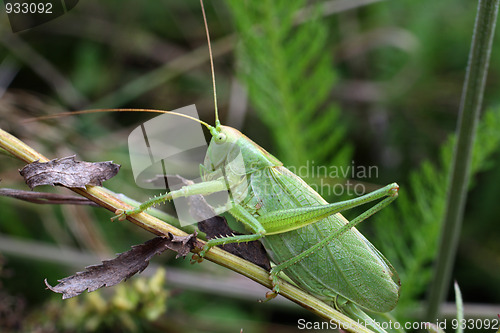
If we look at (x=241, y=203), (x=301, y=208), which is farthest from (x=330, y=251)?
(x=241, y=203)

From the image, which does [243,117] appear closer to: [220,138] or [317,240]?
[220,138]

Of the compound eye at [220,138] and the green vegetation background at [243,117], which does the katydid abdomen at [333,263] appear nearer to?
the compound eye at [220,138]

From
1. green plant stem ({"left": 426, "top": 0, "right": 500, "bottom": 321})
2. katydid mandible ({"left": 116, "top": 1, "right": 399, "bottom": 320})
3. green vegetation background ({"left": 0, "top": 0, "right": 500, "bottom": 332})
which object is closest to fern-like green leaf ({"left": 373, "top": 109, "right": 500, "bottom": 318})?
green vegetation background ({"left": 0, "top": 0, "right": 500, "bottom": 332})

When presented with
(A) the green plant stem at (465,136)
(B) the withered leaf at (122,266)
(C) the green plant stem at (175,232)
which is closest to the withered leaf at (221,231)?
(C) the green plant stem at (175,232)

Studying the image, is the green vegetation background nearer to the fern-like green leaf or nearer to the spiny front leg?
the fern-like green leaf

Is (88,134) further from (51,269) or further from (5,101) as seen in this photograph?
(51,269)

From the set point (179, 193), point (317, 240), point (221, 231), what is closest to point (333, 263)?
point (317, 240)

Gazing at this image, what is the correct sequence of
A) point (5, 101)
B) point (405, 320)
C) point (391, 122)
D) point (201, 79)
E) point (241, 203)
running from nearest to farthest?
point (241, 203)
point (405, 320)
point (5, 101)
point (391, 122)
point (201, 79)
